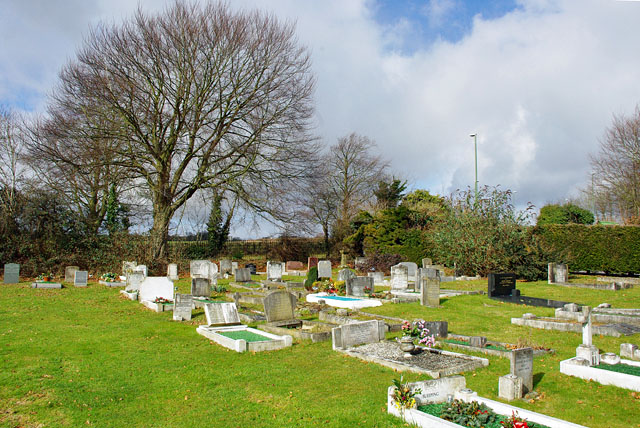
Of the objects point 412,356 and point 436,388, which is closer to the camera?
point 436,388

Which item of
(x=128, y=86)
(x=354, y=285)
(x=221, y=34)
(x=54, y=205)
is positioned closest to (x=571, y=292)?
(x=354, y=285)

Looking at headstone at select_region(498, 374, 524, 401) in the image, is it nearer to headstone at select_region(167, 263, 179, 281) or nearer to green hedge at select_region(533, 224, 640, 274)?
headstone at select_region(167, 263, 179, 281)

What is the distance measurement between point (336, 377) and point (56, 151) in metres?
18.8

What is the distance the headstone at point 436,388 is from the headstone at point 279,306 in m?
5.30

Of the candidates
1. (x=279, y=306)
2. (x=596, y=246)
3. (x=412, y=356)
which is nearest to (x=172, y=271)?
(x=279, y=306)

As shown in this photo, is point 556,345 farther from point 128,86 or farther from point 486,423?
point 128,86

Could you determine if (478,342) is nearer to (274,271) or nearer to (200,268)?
(274,271)

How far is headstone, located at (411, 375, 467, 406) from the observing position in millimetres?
5742

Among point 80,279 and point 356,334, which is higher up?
point 80,279

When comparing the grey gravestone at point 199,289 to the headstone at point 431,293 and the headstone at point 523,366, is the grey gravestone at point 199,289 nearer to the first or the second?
the headstone at point 431,293

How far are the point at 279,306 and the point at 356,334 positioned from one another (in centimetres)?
258

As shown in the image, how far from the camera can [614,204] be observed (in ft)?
112

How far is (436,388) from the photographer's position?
5.92 meters

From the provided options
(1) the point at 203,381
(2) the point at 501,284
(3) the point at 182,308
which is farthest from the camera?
(2) the point at 501,284
